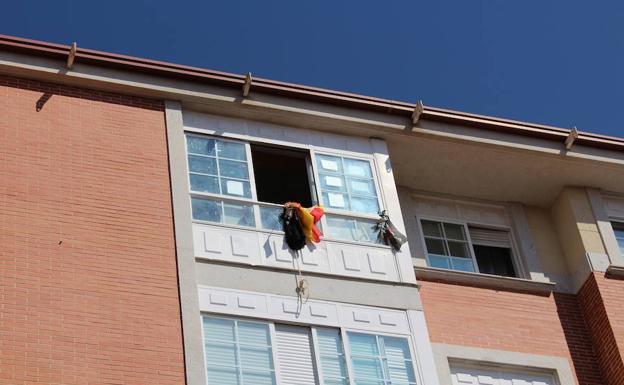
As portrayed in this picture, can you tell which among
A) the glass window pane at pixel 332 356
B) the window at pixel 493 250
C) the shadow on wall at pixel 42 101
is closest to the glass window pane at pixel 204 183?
the shadow on wall at pixel 42 101

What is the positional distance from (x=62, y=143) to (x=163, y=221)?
6.19 ft

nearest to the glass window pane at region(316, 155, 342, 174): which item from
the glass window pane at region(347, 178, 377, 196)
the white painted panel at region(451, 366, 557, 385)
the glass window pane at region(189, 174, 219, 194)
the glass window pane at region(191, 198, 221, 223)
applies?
the glass window pane at region(347, 178, 377, 196)

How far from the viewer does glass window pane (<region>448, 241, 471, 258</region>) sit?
65.9ft

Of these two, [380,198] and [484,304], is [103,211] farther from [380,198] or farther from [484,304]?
[484,304]

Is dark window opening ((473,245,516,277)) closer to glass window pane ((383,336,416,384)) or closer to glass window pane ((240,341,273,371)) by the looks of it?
glass window pane ((383,336,416,384))

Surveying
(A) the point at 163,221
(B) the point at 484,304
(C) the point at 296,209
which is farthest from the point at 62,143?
(B) the point at 484,304

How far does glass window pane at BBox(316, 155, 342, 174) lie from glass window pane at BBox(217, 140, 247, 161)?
1155mm

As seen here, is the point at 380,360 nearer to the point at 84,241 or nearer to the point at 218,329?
the point at 218,329

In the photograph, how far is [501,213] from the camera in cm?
2094

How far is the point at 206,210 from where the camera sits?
Answer: 17.5 metres

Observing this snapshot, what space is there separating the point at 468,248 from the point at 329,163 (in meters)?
2.85

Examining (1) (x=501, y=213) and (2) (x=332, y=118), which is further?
(1) (x=501, y=213)

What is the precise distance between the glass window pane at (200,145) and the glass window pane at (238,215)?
3.51ft

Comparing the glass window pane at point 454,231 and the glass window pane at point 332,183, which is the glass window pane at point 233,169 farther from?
the glass window pane at point 454,231
